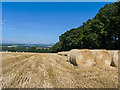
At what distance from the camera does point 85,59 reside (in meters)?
5.23

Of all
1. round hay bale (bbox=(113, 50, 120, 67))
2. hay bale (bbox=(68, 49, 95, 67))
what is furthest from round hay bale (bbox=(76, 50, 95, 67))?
round hay bale (bbox=(113, 50, 120, 67))

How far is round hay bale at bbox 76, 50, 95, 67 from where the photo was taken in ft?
16.8

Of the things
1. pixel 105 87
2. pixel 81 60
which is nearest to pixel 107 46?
pixel 81 60

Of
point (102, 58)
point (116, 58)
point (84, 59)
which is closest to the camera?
point (84, 59)

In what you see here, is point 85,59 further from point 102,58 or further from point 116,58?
point 116,58

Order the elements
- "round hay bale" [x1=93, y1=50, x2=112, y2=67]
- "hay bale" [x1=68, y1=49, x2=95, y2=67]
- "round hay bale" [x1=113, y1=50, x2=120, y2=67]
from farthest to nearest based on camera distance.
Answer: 1. "round hay bale" [x1=113, y1=50, x2=120, y2=67]
2. "round hay bale" [x1=93, y1=50, x2=112, y2=67]
3. "hay bale" [x1=68, y1=49, x2=95, y2=67]

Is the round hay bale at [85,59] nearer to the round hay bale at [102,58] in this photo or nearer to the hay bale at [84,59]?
the hay bale at [84,59]

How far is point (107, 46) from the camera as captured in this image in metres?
21.4

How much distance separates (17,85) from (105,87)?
1830 millimetres

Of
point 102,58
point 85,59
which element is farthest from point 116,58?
point 85,59

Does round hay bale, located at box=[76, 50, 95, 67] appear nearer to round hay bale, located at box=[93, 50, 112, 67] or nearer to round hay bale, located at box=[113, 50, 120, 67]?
round hay bale, located at box=[93, 50, 112, 67]

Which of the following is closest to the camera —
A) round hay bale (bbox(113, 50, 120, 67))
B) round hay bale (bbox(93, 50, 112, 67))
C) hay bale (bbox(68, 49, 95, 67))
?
hay bale (bbox(68, 49, 95, 67))

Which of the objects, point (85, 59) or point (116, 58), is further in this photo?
point (116, 58)

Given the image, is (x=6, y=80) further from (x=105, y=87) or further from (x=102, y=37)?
(x=102, y=37)
